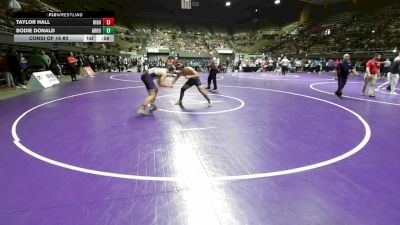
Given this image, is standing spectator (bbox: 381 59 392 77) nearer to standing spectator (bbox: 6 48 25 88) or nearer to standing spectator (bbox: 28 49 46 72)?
standing spectator (bbox: 28 49 46 72)

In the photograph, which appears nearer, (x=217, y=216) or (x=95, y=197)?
(x=217, y=216)

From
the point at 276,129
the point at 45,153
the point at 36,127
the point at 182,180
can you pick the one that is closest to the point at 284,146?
the point at 276,129

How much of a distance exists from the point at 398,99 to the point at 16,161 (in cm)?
1208

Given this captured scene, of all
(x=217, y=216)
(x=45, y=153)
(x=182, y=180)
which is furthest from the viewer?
(x=45, y=153)

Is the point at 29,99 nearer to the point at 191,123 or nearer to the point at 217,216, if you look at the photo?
the point at 191,123

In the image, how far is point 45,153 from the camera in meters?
4.98

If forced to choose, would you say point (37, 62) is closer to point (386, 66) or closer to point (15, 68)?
point (15, 68)

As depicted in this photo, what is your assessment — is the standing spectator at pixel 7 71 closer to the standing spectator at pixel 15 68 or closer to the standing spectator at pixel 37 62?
the standing spectator at pixel 15 68

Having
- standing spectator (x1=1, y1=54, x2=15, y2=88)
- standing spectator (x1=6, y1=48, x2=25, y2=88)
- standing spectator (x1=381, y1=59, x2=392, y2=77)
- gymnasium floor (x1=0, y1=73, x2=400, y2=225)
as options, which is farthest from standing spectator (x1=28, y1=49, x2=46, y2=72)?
standing spectator (x1=381, y1=59, x2=392, y2=77)
